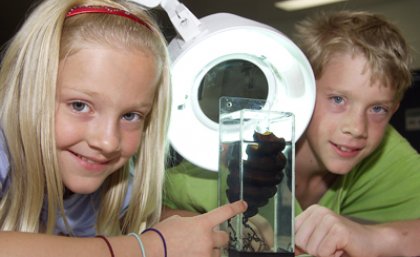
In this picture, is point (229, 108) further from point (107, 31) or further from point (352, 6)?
point (352, 6)

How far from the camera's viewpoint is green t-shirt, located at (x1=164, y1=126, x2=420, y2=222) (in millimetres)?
1194

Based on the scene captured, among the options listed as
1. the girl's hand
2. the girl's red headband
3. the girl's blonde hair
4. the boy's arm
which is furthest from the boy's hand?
the girl's red headband

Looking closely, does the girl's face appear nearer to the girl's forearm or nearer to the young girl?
the young girl

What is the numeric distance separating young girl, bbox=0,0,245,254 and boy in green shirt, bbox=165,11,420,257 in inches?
7.9

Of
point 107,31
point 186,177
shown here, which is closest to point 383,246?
point 186,177

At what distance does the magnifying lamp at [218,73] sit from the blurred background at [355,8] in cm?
128

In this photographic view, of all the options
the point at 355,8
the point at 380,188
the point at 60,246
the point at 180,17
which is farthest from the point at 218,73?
the point at 355,8

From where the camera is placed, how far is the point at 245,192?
0.79 metres

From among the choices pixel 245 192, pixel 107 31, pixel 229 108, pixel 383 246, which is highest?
pixel 107 31

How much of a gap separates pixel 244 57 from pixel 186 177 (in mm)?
299

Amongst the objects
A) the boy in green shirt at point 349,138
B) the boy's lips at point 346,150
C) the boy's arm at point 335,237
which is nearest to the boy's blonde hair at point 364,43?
the boy in green shirt at point 349,138

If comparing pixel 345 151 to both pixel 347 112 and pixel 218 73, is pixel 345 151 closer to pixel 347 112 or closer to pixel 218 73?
pixel 347 112

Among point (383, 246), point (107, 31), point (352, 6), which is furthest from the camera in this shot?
point (352, 6)

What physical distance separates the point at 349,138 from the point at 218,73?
29 centimetres
